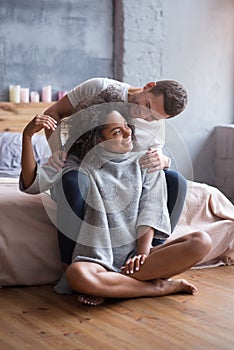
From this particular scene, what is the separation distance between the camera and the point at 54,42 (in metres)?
5.38

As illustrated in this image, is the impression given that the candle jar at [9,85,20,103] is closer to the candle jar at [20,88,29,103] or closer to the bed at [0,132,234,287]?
the candle jar at [20,88,29,103]

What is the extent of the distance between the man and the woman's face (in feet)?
0.37

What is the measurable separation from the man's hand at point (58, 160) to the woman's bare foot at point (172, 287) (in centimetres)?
66

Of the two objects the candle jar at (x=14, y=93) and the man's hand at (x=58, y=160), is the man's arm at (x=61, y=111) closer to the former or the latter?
the man's hand at (x=58, y=160)

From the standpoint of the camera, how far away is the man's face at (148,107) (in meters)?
3.22

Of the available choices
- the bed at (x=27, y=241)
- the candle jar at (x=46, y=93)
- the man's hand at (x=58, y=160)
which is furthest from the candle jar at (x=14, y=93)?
the man's hand at (x=58, y=160)

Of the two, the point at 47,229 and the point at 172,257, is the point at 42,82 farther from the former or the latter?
the point at 172,257

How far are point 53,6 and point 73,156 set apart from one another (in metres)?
2.41

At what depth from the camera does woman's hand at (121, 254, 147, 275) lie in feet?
10.1

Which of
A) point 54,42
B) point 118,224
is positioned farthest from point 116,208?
point 54,42

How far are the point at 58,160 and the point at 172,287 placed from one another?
75cm

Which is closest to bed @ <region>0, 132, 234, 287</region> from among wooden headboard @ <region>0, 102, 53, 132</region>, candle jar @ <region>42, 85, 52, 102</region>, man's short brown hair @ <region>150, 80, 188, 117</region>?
man's short brown hair @ <region>150, 80, 188, 117</region>

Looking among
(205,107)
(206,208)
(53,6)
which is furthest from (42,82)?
(206,208)

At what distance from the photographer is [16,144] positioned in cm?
492
